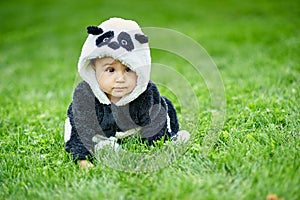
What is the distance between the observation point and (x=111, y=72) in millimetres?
3203

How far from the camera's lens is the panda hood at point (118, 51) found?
307 centimetres

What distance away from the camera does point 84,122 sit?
10.8ft

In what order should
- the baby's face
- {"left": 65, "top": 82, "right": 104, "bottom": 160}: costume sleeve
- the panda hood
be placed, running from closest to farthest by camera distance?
the panda hood < the baby's face < {"left": 65, "top": 82, "right": 104, "bottom": 160}: costume sleeve

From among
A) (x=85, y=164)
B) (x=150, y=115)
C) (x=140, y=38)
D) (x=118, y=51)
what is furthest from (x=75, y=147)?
(x=140, y=38)

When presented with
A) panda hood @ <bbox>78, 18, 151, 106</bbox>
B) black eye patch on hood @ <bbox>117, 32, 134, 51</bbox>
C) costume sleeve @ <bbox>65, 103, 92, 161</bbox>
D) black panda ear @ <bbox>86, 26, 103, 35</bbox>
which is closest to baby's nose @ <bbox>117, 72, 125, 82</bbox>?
panda hood @ <bbox>78, 18, 151, 106</bbox>

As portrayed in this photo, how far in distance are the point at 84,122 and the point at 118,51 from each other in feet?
2.33

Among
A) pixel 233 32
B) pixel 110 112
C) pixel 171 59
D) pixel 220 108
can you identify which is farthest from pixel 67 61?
pixel 110 112

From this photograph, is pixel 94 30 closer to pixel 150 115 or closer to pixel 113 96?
pixel 113 96

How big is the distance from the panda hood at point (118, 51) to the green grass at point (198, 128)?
0.70 meters

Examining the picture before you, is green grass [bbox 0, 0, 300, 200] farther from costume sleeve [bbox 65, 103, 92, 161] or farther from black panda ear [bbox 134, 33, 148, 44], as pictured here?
black panda ear [bbox 134, 33, 148, 44]

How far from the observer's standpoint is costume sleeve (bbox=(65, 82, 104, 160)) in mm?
3283

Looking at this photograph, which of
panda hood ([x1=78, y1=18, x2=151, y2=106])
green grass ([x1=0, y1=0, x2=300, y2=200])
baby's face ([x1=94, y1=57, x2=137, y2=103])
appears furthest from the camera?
baby's face ([x1=94, y1=57, x2=137, y2=103])

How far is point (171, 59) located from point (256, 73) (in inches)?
105

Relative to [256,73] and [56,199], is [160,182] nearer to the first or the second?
[56,199]
